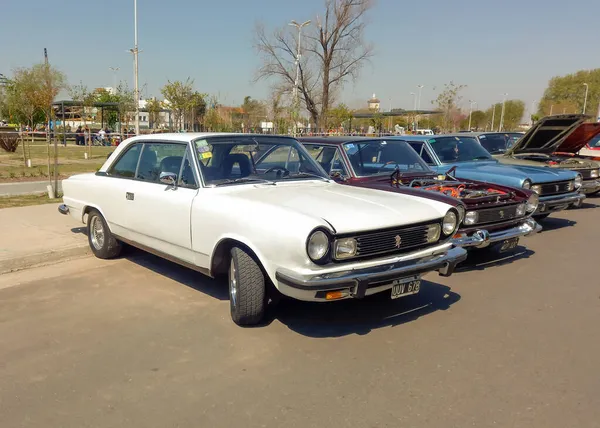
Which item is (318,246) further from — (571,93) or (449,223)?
(571,93)

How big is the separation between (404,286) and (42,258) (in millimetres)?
4607

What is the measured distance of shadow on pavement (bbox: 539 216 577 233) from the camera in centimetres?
903

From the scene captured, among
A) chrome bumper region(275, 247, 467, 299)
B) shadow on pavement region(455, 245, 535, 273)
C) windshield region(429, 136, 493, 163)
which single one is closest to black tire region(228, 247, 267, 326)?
chrome bumper region(275, 247, 467, 299)

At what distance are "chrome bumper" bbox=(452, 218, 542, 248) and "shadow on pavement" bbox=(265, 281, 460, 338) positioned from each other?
0.75 m

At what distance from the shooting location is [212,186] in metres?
4.50

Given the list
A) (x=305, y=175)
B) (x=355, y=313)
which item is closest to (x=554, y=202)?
(x=305, y=175)

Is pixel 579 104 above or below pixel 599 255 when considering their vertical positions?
above

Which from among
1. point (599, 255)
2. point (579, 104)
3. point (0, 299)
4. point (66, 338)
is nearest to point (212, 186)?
point (66, 338)

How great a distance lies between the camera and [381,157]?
6.85 metres

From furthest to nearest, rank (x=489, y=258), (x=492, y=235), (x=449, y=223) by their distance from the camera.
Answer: (x=489, y=258) < (x=492, y=235) < (x=449, y=223)

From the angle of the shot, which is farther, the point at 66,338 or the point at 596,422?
the point at 66,338

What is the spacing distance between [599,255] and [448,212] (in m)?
3.90

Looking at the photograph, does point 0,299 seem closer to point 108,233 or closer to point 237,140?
point 108,233

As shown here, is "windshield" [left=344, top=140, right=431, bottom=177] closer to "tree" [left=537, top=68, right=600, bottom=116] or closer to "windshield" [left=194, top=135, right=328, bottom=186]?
"windshield" [left=194, top=135, right=328, bottom=186]
